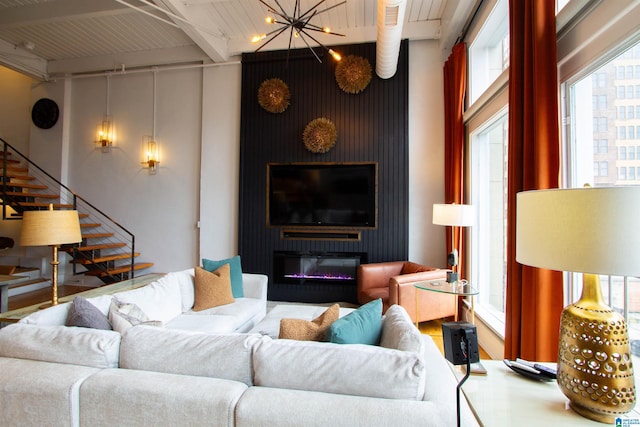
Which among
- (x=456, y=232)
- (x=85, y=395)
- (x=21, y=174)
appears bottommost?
(x=85, y=395)

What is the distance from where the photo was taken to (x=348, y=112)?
15.2 feet

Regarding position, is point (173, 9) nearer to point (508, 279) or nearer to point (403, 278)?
point (403, 278)

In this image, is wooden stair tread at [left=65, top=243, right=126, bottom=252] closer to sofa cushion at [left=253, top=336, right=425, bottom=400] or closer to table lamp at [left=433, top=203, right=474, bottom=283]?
sofa cushion at [left=253, top=336, right=425, bottom=400]

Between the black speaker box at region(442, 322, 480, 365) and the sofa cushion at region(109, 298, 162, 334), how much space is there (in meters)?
1.69

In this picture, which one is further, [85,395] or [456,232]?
[456,232]

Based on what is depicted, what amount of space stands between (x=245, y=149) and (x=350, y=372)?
168 inches

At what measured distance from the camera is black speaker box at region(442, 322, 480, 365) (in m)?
1.10

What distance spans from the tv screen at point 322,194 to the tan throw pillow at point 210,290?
5.59ft

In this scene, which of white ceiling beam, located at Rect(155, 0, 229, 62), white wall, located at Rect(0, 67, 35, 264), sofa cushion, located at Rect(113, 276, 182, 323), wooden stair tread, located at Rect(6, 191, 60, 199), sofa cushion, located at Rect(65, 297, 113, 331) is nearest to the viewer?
sofa cushion, located at Rect(65, 297, 113, 331)

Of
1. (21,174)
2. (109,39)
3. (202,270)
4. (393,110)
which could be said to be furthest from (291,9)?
(21,174)

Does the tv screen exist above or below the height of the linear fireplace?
above

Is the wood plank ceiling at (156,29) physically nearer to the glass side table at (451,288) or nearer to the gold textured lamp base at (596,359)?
the glass side table at (451,288)

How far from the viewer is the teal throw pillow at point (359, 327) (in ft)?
4.77

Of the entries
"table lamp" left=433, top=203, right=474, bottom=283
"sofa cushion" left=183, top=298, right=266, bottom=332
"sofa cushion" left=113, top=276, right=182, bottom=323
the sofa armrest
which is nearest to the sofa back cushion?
"sofa cushion" left=113, top=276, right=182, bottom=323
